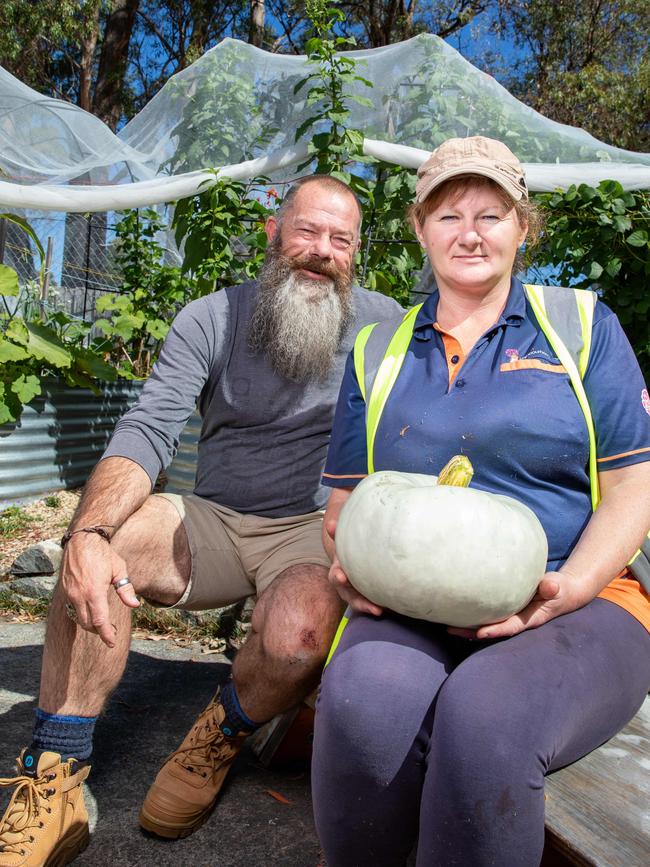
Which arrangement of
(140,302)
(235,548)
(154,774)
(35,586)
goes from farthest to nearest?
(140,302), (35,586), (235,548), (154,774)

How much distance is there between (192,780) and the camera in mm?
2082

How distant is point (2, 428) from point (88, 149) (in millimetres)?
1996

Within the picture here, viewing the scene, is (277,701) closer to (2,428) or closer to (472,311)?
(472,311)

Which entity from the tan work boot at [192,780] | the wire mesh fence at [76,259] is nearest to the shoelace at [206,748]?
the tan work boot at [192,780]

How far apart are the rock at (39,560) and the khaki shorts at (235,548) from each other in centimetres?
165

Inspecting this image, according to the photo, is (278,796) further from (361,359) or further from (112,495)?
(361,359)

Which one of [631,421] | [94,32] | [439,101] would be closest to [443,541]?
[631,421]

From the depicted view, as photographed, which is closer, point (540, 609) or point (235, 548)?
point (540, 609)

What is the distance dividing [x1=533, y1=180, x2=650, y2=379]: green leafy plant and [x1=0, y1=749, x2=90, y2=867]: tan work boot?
3.76m

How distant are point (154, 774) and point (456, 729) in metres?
1.37

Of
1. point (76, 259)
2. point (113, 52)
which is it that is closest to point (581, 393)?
point (76, 259)

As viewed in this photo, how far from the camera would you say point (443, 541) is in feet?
4.61

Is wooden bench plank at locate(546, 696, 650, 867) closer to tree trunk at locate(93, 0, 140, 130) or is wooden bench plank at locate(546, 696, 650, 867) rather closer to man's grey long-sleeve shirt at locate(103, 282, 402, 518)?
man's grey long-sleeve shirt at locate(103, 282, 402, 518)

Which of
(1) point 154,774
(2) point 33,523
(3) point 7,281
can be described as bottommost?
(2) point 33,523
